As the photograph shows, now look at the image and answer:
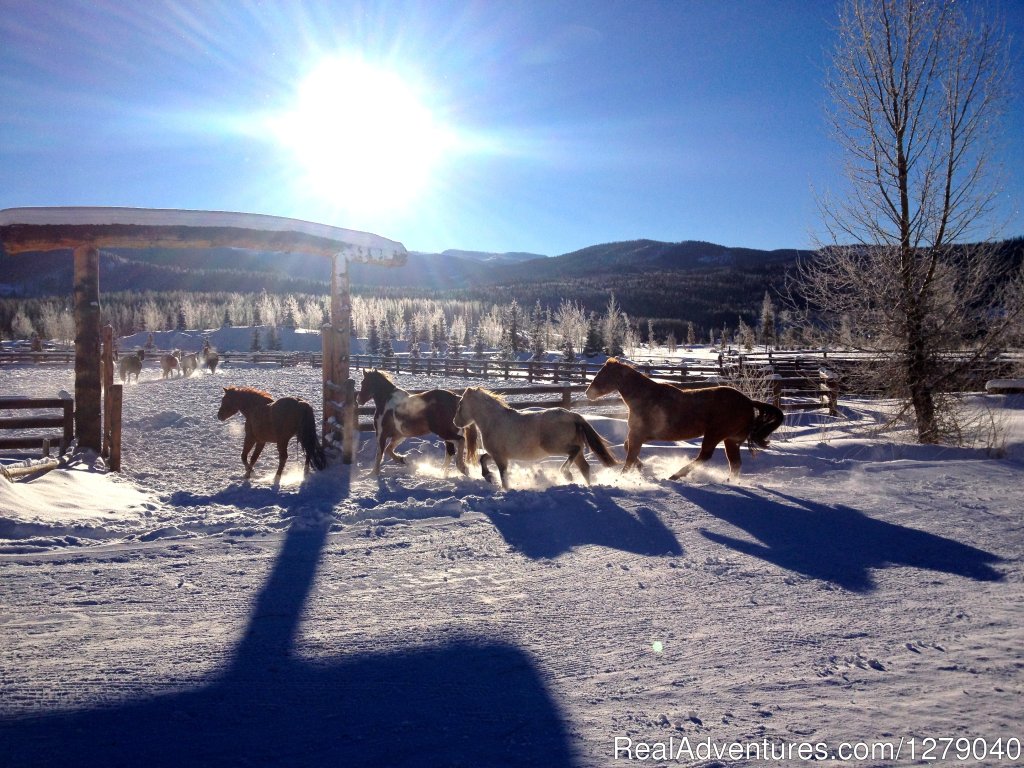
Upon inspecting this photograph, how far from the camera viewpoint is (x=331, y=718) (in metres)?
2.47

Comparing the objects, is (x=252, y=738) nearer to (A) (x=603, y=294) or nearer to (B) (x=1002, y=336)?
(B) (x=1002, y=336)

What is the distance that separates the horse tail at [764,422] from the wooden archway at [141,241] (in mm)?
5631

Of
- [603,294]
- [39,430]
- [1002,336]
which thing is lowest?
[39,430]

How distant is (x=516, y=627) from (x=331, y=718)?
1107 millimetres

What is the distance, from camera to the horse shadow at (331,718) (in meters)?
2.23

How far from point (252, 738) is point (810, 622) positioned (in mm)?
2745

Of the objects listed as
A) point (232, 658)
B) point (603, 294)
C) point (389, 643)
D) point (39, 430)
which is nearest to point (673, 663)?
point (389, 643)

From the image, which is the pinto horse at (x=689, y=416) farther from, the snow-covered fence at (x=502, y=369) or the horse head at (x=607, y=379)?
the snow-covered fence at (x=502, y=369)

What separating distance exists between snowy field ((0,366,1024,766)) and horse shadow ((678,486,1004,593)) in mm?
30

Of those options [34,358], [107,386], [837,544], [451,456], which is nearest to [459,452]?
[451,456]

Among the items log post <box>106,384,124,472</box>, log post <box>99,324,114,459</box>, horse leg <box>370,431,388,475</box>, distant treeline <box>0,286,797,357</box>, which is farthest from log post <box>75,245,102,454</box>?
distant treeline <box>0,286,797,357</box>

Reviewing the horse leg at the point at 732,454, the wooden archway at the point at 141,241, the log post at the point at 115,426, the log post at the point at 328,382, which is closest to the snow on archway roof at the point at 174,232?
the wooden archway at the point at 141,241

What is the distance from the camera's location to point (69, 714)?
2.46 metres

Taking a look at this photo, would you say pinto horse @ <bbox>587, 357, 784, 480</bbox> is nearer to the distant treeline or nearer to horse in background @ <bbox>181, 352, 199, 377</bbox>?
horse in background @ <bbox>181, 352, 199, 377</bbox>
